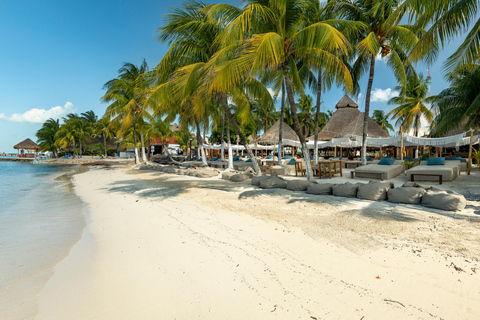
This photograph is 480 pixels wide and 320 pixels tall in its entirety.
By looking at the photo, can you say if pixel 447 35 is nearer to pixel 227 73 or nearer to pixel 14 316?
pixel 227 73

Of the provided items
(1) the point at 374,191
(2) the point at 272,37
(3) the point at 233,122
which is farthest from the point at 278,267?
(3) the point at 233,122

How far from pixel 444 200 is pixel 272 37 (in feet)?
17.0

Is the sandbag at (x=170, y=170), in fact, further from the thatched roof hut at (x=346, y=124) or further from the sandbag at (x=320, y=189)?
the thatched roof hut at (x=346, y=124)

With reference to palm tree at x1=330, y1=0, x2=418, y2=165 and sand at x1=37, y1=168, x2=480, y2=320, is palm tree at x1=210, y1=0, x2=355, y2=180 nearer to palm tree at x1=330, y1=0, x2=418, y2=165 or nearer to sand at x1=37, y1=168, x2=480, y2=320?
sand at x1=37, y1=168, x2=480, y2=320

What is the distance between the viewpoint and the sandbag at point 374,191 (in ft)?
18.1

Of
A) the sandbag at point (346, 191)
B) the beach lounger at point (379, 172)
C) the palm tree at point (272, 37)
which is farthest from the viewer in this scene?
the beach lounger at point (379, 172)

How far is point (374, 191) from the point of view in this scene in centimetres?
554

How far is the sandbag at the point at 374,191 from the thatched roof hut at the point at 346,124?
16.8 m

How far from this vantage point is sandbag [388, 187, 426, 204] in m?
4.99

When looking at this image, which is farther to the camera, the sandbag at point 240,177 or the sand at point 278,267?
the sandbag at point 240,177

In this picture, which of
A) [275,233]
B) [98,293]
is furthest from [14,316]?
[275,233]

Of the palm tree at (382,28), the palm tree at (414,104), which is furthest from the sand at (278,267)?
the palm tree at (414,104)

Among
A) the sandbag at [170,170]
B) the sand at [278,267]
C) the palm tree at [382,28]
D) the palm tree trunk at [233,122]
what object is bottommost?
the sand at [278,267]

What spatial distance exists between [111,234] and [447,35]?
8.32 meters
